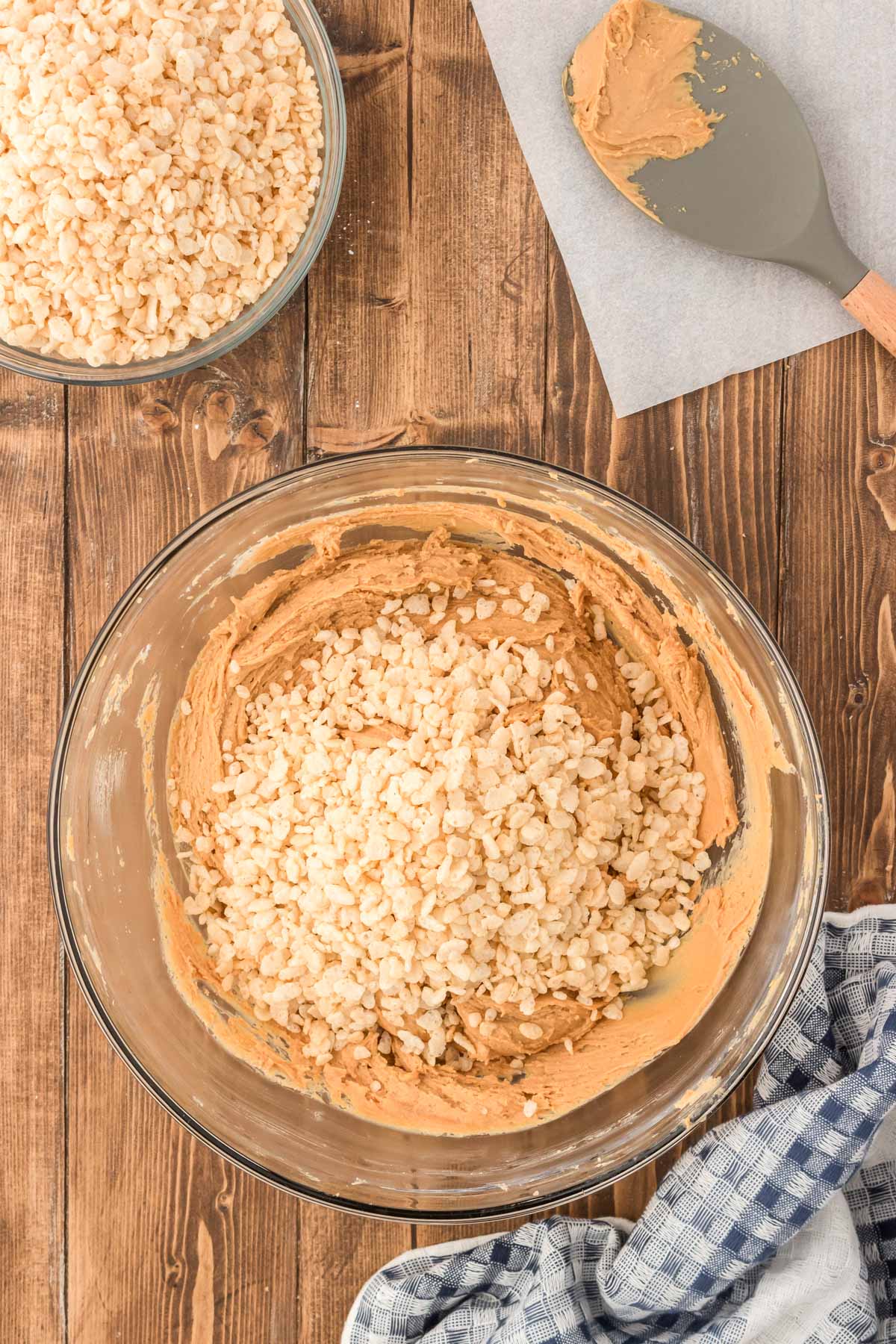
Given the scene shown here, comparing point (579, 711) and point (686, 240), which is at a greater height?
point (686, 240)

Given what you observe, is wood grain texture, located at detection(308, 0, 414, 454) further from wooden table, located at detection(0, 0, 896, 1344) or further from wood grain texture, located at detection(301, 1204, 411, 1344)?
wood grain texture, located at detection(301, 1204, 411, 1344)

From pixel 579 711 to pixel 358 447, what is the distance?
0.38 meters

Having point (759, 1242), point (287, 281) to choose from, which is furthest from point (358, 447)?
point (759, 1242)

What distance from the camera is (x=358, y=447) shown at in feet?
3.53

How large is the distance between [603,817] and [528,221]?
651mm

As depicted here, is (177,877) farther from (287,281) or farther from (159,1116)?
(287,281)

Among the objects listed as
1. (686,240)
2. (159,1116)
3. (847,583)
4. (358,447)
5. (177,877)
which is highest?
(686,240)

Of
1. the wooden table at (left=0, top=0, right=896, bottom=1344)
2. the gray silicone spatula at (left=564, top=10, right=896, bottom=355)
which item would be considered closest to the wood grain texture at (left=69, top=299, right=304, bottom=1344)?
the wooden table at (left=0, top=0, right=896, bottom=1344)

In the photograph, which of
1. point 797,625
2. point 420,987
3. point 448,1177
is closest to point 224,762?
point 420,987

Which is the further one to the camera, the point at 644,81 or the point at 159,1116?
the point at 159,1116

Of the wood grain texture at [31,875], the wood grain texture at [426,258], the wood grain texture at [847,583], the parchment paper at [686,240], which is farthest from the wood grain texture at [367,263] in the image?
the wood grain texture at [847,583]

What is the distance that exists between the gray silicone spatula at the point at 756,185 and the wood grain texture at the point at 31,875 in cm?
71

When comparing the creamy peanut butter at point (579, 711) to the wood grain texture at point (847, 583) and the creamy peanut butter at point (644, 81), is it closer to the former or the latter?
the wood grain texture at point (847, 583)

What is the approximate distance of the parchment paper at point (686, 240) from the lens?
3.42ft
